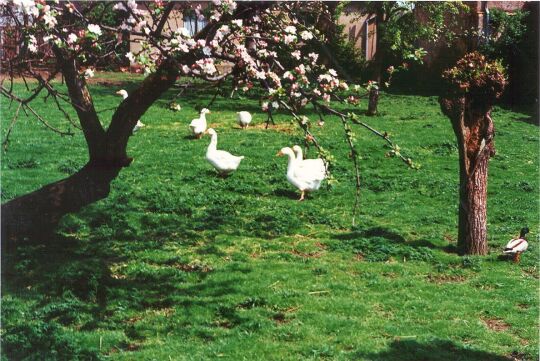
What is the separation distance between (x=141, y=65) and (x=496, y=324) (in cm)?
453

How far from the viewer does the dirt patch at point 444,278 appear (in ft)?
31.2

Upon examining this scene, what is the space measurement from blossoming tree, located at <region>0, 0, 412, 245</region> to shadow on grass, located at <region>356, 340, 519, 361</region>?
1845 millimetres

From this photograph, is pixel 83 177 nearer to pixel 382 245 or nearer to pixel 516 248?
pixel 382 245

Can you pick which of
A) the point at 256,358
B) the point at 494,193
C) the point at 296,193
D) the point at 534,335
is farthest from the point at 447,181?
the point at 256,358

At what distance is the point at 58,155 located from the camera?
1510 cm

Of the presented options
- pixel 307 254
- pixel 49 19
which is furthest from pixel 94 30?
pixel 307 254

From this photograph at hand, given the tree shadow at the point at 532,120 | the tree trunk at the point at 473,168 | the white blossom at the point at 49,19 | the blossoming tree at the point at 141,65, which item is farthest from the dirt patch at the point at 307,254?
the tree shadow at the point at 532,120

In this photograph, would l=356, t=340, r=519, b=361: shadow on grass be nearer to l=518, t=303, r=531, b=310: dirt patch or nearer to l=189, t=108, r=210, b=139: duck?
l=518, t=303, r=531, b=310: dirt patch

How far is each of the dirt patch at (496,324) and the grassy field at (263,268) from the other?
0.07ft

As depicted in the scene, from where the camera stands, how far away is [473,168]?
1041 cm

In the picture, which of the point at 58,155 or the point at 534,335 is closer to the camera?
the point at 534,335

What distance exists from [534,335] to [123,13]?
5.85 meters

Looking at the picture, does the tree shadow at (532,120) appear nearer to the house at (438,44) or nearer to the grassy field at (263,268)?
the house at (438,44)

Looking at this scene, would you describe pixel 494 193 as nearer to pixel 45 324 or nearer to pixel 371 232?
pixel 371 232
